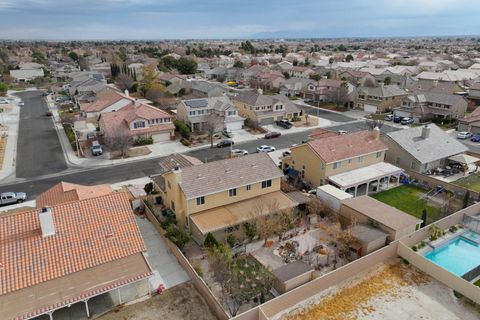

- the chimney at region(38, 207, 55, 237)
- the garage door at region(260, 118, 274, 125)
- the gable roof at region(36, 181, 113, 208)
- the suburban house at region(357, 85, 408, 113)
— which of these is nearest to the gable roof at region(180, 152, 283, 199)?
the gable roof at region(36, 181, 113, 208)

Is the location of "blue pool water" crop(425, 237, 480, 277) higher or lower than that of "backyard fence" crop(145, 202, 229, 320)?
lower

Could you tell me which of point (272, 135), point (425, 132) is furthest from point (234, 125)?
point (425, 132)

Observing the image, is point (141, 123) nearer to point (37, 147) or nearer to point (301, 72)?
point (37, 147)

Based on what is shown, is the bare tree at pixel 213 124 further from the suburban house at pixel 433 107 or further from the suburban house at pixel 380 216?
the suburban house at pixel 433 107

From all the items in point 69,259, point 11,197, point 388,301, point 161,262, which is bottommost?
point 388,301

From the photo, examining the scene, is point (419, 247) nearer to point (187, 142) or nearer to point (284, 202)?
point (284, 202)

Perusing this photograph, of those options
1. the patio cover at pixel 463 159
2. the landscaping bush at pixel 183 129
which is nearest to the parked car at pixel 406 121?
the patio cover at pixel 463 159

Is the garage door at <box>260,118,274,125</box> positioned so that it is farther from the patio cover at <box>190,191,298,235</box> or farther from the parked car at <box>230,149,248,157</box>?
the patio cover at <box>190,191,298,235</box>
